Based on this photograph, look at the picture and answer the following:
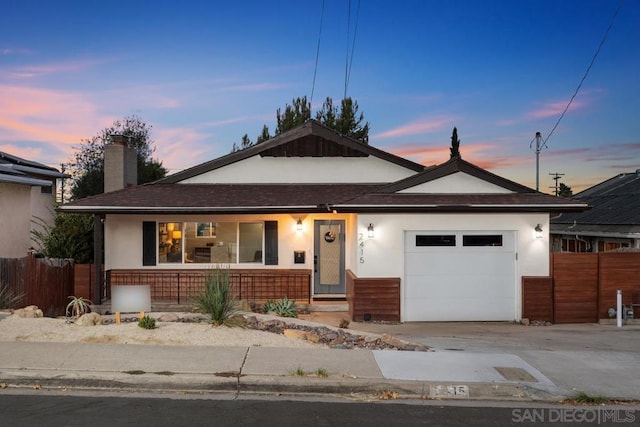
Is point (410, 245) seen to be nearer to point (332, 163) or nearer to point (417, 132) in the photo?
point (332, 163)

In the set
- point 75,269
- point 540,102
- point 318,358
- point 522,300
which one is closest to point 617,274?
point 522,300

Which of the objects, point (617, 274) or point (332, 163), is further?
point (332, 163)

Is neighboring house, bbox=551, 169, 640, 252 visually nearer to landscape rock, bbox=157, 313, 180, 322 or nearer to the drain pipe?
the drain pipe

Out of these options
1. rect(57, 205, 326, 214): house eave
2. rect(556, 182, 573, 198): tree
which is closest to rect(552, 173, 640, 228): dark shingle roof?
rect(57, 205, 326, 214): house eave

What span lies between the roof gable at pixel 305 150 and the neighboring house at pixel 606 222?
254 inches

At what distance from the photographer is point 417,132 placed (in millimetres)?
26188

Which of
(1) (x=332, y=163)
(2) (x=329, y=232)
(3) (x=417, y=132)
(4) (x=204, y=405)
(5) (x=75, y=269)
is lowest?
(4) (x=204, y=405)

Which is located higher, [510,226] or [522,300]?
[510,226]

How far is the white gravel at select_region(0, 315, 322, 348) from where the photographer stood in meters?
8.95

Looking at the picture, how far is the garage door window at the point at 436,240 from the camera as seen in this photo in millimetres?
13359

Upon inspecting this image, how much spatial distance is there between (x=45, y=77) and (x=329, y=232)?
40.2 feet

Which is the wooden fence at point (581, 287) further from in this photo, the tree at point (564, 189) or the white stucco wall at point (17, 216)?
the tree at point (564, 189)

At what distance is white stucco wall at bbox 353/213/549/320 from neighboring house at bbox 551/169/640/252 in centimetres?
371

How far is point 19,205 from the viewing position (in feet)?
57.3
